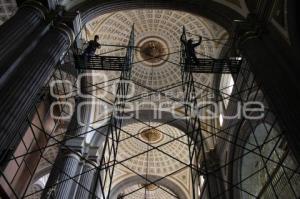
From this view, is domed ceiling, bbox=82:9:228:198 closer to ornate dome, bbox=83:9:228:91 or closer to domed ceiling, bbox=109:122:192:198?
ornate dome, bbox=83:9:228:91

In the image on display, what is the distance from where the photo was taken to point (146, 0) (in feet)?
35.6

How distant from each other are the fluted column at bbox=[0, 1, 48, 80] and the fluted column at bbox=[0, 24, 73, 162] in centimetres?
25

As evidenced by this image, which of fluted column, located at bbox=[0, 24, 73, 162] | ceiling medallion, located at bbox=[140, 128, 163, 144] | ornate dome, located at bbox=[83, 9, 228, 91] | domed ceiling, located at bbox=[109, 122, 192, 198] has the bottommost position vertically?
fluted column, located at bbox=[0, 24, 73, 162]

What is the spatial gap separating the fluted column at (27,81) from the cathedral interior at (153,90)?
3cm

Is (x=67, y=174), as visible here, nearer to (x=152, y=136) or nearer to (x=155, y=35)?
(x=155, y=35)

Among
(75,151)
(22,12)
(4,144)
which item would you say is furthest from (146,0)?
(4,144)

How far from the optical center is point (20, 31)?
7.70 m

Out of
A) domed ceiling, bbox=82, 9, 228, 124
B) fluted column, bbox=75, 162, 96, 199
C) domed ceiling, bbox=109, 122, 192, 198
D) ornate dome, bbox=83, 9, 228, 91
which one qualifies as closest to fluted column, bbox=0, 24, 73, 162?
fluted column, bbox=75, 162, 96, 199

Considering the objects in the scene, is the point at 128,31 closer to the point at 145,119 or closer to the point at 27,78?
the point at 145,119

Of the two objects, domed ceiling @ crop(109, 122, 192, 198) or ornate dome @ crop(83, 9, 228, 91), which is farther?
domed ceiling @ crop(109, 122, 192, 198)

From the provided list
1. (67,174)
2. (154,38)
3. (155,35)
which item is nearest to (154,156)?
(154,38)

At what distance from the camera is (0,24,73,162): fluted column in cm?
621

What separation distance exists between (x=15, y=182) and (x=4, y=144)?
397cm

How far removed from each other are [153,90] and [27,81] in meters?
4.59
